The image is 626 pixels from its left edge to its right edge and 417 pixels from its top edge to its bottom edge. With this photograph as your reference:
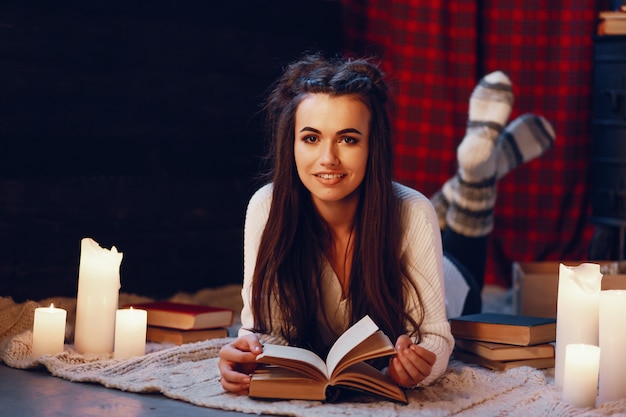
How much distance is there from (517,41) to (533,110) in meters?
0.25

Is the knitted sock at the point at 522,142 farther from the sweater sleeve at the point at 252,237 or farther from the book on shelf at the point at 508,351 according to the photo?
the sweater sleeve at the point at 252,237

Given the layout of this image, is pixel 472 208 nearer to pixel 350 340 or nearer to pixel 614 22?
pixel 614 22

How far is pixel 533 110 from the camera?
11.4 ft

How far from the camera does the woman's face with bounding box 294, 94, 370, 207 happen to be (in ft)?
6.20

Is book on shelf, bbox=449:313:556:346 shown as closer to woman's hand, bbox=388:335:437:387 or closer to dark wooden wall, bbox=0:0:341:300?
woman's hand, bbox=388:335:437:387

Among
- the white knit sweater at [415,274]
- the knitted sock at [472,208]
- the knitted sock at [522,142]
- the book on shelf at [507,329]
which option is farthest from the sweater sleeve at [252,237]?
the knitted sock at [522,142]

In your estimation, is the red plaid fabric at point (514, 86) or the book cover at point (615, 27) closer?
the book cover at point (615, 27)

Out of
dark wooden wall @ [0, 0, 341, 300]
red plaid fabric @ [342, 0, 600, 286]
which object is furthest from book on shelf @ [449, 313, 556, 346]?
red plaid fabric @ [342, 0, 600, 286]

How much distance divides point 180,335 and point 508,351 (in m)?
0.76

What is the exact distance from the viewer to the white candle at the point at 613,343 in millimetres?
1790

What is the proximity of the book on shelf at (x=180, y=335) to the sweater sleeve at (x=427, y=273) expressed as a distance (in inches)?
24.4

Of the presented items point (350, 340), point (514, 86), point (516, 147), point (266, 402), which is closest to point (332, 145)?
point (350, 340)

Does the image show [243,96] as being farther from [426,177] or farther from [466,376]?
[466,376]

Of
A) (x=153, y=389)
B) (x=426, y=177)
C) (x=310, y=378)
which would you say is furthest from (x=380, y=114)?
(x=426, y=177)
